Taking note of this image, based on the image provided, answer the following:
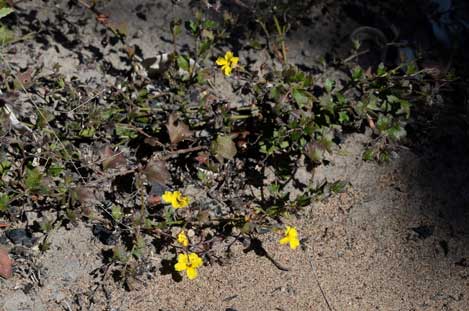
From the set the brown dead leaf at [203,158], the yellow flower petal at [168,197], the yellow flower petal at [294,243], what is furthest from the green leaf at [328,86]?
the yellow flower petal at [168,197]

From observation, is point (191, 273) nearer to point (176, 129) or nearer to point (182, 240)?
point (182, 240)

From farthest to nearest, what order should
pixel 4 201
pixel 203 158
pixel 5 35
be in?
1. pixel 5 35
2. pixel 203 158
3. pixel 4 201

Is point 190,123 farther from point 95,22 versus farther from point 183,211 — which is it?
point 95,22

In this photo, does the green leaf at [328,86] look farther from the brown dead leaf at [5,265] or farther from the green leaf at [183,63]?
the brown dead leaf at [5,265]

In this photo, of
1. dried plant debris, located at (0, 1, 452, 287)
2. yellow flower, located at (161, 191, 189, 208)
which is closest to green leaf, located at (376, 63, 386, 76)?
dried plant debris, located at (0, 1, 452, 287)

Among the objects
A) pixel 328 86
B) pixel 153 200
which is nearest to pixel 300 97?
pixel 328 86

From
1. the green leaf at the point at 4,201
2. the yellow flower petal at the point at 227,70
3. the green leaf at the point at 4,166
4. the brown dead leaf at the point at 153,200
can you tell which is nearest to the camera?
the green leaf at the point at 4,201

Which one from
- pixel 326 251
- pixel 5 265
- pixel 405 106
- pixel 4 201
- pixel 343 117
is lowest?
pixel 5 265
